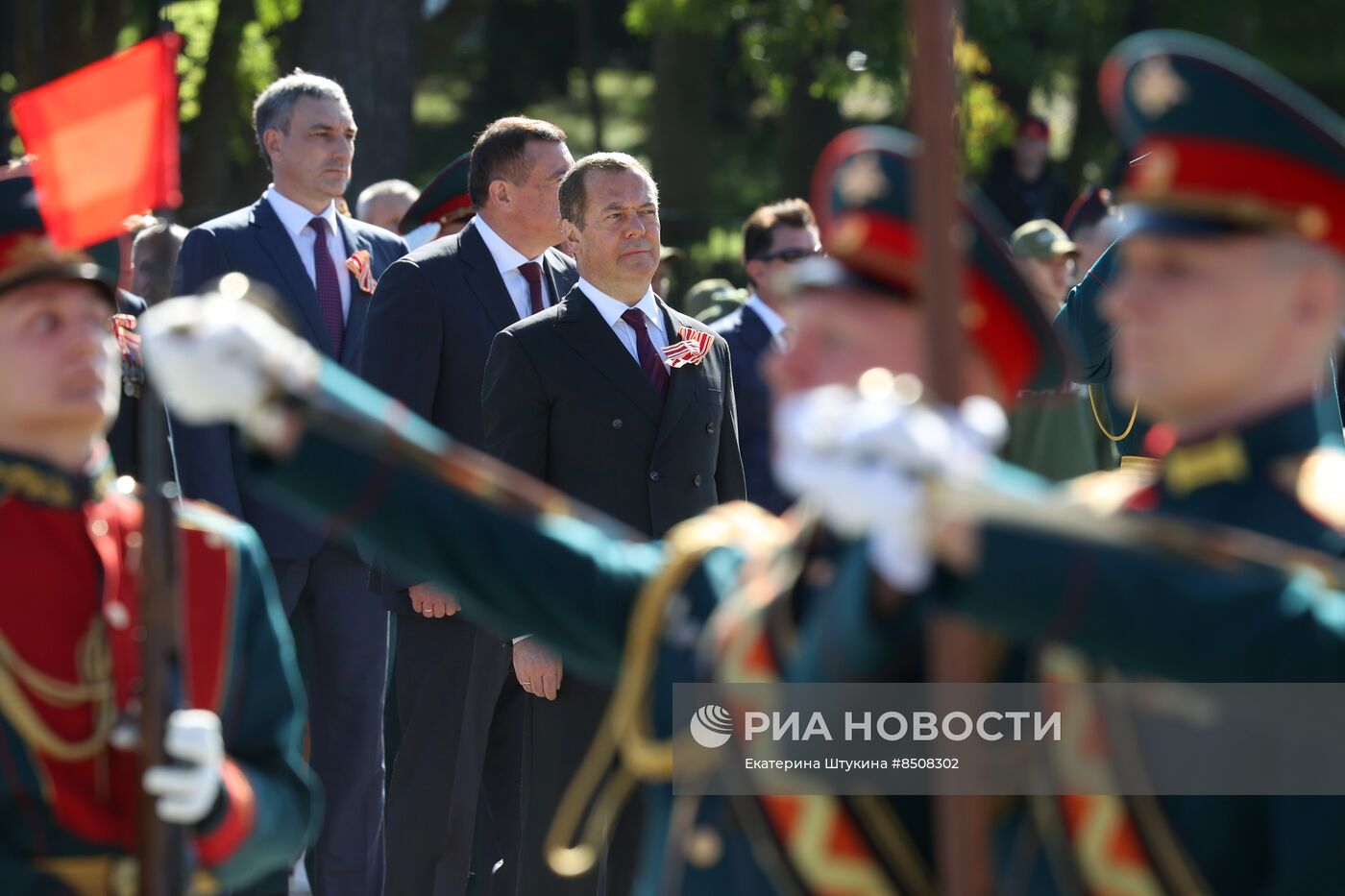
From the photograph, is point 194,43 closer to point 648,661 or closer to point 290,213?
Answer: point 290,213

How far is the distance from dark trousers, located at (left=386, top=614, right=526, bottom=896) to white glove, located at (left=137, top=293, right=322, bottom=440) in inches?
123

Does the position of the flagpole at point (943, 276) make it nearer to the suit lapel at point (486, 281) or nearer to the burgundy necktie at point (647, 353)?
the burgundy necktie at point (647, 353)

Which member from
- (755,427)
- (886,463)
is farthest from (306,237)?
(886,463)

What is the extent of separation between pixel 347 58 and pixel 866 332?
11.3 meters

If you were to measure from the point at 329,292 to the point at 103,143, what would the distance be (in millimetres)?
3453

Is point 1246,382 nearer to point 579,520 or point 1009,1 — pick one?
point 579,520

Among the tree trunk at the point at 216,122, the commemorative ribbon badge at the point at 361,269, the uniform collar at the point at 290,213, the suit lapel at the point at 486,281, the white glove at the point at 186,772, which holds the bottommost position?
the white glove at the point at 186,772

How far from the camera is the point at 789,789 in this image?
9.29ft

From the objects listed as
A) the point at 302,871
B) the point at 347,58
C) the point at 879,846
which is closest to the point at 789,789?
the point at 879,846

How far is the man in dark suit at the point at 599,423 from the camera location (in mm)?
5289

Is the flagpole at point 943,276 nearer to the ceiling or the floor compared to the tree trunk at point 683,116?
nearer to the floor

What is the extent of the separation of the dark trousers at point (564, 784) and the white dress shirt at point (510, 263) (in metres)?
1.38

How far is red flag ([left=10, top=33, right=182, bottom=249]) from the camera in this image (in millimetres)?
3016

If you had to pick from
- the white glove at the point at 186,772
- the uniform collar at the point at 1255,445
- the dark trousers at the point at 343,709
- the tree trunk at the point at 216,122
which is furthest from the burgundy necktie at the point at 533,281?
the tree trunk at the point at 216,122
